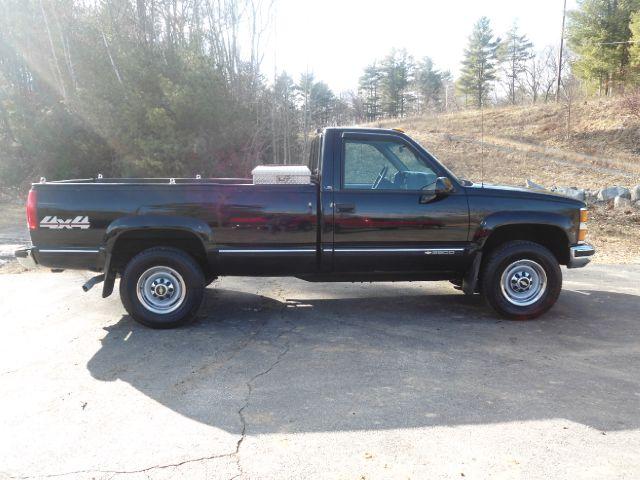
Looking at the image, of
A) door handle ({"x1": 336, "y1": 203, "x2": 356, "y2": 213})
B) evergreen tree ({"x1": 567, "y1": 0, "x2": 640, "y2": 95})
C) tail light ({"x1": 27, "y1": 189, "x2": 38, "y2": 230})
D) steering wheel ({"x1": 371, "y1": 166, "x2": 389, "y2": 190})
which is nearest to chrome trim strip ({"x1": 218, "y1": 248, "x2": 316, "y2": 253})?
door handle ({"x1": 336, "y1": 203, "x2": 356, "y2": 213})

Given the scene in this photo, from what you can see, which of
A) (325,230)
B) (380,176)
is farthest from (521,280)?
(325,230)

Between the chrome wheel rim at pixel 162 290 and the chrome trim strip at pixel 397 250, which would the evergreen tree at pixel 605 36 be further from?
the chrome wheel rim at pixel 162 290

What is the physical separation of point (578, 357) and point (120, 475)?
3808 mm

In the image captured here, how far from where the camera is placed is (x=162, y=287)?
530 cm

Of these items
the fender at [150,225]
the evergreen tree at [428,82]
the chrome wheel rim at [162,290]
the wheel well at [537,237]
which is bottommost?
the chrome wheel rim at [162,290]

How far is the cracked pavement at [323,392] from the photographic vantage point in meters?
2.98

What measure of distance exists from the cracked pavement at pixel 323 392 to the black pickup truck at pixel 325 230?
0.51m

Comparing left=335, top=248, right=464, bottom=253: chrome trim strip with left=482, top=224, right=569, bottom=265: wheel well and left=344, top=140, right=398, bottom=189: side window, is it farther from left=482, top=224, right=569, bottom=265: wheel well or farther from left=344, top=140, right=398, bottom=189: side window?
left=344, top=140, right=398, bottom=189: side window

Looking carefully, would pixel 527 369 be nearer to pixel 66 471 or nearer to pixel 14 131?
pixel 66 471

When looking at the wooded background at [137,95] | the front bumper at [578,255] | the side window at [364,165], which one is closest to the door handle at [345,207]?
the side window at [364,165]

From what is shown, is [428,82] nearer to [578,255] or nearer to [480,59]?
[480,59]

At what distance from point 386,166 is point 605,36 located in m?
34.2

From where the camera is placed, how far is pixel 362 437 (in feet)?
10.5

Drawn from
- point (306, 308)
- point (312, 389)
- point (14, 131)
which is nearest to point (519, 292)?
point (306, 308)
